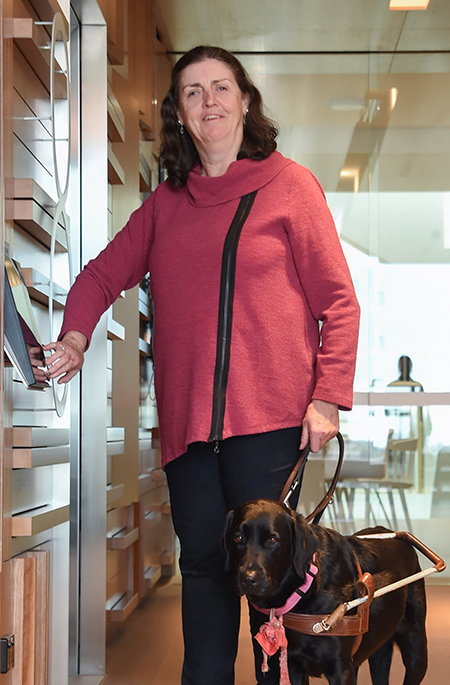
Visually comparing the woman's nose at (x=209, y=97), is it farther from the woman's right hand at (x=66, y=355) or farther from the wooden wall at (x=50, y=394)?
the woman's right hand at (x=66, y=355)

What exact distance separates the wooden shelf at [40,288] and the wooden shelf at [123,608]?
110cm

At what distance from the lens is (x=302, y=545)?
1.45 meters

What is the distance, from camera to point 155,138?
3822mm

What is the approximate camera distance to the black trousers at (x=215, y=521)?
5.10 feet

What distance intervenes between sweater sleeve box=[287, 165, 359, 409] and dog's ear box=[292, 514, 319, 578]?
0.24m

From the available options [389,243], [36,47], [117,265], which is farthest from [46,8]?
[389,243]

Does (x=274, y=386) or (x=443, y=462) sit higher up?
(x=274, y=386)

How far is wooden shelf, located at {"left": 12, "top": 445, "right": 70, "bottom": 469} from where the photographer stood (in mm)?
1498

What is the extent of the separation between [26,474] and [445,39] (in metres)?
3.04

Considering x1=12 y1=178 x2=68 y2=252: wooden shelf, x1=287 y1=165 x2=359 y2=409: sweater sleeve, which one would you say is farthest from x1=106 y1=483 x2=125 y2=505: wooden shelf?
x1=287 y1=165 x2=359 y2=409: sweater sleeve

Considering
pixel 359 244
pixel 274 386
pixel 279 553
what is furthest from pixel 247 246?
pixel 359 244

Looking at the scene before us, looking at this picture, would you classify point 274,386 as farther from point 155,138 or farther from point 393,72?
point 393,72

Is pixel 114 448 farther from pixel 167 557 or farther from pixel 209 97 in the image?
pixel 167 557

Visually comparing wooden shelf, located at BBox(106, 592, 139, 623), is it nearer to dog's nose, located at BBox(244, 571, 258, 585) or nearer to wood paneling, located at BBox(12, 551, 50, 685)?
wood paneling, located at BBox(12, 551, 50, 685)
